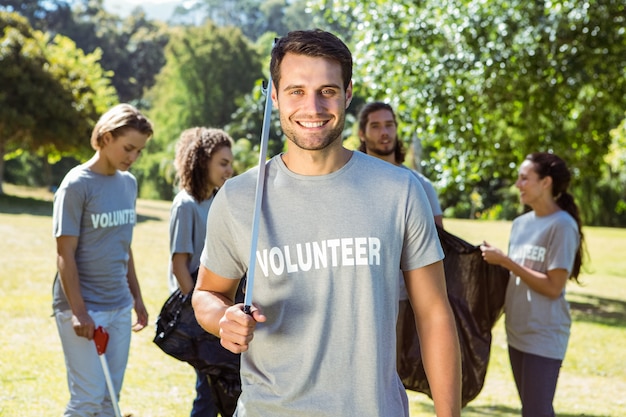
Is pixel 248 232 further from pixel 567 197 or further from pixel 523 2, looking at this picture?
pixel 523 2

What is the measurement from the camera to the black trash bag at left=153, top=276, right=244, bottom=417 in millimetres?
4523

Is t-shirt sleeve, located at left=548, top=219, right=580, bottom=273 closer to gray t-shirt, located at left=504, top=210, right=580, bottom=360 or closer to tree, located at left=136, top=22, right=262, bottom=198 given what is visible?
gray t-shirt, located at left=504, top=210, right=580, bottom=360

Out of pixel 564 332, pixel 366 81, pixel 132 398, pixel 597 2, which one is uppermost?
pixel 597 2

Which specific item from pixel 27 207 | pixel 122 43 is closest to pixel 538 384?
pixel 27 207

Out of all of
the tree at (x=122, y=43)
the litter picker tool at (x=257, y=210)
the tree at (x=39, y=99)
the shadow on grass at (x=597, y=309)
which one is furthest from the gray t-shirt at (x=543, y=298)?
the tree at (x=122, y=43)

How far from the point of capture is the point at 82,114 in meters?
33.1

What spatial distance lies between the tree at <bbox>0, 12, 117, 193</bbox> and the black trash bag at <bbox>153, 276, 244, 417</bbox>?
28.0m

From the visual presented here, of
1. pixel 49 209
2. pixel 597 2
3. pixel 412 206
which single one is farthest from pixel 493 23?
pixel 49 209

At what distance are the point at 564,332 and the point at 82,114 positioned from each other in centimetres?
2987

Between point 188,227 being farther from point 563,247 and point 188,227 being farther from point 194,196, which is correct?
point 563,247

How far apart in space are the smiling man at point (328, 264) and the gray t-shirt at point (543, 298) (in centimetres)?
252

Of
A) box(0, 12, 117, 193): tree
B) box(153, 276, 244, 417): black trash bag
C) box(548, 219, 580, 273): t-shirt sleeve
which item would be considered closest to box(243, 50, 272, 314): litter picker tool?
box(153, 276, 244, 417): black trash bag

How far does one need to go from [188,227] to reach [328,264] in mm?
2770

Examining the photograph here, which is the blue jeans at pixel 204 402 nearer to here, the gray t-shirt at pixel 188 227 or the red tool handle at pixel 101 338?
the gray t-shirt at pixel 188 227
